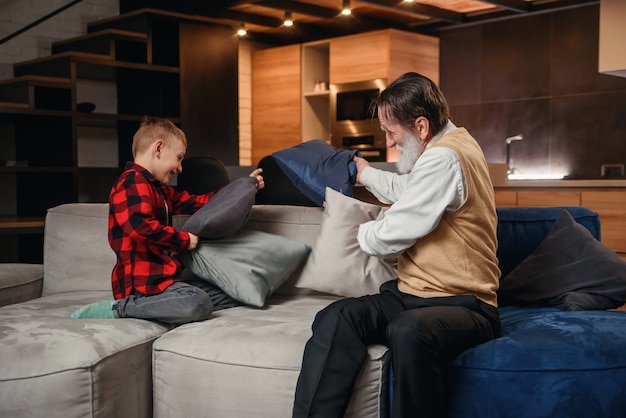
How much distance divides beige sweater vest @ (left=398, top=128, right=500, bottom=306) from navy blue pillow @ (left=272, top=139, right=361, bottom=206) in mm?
735

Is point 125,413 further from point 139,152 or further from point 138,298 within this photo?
point 139,152

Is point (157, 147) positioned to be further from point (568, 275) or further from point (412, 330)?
point (568, 275)

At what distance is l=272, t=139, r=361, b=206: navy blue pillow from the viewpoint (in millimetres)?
2871

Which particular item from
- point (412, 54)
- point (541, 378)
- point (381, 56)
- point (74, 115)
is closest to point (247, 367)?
point (541, 378)

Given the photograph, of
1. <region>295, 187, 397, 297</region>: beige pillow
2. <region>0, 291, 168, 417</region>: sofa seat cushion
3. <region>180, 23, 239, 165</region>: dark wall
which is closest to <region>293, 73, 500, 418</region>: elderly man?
<region>295, 187, 397, 297</region>: beige pillow

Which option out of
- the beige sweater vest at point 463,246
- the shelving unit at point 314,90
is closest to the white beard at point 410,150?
the beige sweater vest at point 463,246

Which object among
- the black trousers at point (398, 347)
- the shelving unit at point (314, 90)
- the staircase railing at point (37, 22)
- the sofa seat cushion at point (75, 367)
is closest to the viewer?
the black trousers at point (398, 347)

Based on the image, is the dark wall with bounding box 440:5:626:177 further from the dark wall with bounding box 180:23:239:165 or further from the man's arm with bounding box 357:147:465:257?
the man's arm with bounding box 357:147:465:257

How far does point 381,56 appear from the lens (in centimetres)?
668

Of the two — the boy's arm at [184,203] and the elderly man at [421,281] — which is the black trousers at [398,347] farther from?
the boy's arm at [184,203]

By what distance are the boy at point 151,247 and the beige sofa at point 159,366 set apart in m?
0.07

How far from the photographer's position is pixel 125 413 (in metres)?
2.13

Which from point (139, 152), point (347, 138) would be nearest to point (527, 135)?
point (347, 138)

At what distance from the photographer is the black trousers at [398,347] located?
6.15ft
